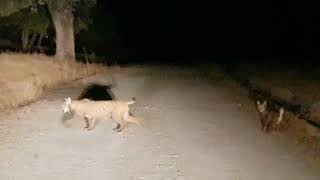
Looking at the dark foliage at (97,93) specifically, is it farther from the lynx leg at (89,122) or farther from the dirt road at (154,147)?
the lynx leg at (89,122)

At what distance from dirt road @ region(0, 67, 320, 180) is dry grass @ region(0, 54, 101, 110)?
3.05 ft

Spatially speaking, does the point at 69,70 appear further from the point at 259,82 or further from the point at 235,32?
the point at 235,32

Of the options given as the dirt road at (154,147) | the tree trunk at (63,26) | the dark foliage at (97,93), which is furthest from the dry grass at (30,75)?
the tree trunk at (63,26)

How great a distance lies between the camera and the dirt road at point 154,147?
35.2 feet

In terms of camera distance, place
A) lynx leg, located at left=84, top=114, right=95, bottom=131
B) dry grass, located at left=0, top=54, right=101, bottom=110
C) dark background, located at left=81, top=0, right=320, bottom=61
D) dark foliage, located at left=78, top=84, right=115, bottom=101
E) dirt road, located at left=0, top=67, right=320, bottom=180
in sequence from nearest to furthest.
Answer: dirt road, located at left=0, top=67, right=320, bottom=180
lynx leg, located at left=84, top=114, right=95, bottom=131
dark foliage, located at left=78, top=84, right=115, bottom=101
dry grass, located at left=0, top=54, right=101, bottom=110
dark background, located at left=81, top=0, right=320, bottom=61

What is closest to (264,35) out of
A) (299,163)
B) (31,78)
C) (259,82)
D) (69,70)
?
(259,82)

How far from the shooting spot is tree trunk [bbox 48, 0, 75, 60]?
2717cm

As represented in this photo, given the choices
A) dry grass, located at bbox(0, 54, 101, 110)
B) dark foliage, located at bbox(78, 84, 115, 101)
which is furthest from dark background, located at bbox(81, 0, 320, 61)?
dark foliage, located at bbox(78, 84, 115, 101)

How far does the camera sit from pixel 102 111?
44.1ft

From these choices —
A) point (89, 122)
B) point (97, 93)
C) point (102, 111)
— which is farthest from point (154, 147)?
point (97, 93)

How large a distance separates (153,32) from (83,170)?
157 feet

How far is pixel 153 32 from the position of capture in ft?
191

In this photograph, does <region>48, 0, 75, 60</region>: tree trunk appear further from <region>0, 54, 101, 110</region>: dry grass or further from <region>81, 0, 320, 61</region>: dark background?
<region>81, 0, 320, 61</region>: dark background

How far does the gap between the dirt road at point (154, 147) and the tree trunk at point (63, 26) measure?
987 cm
